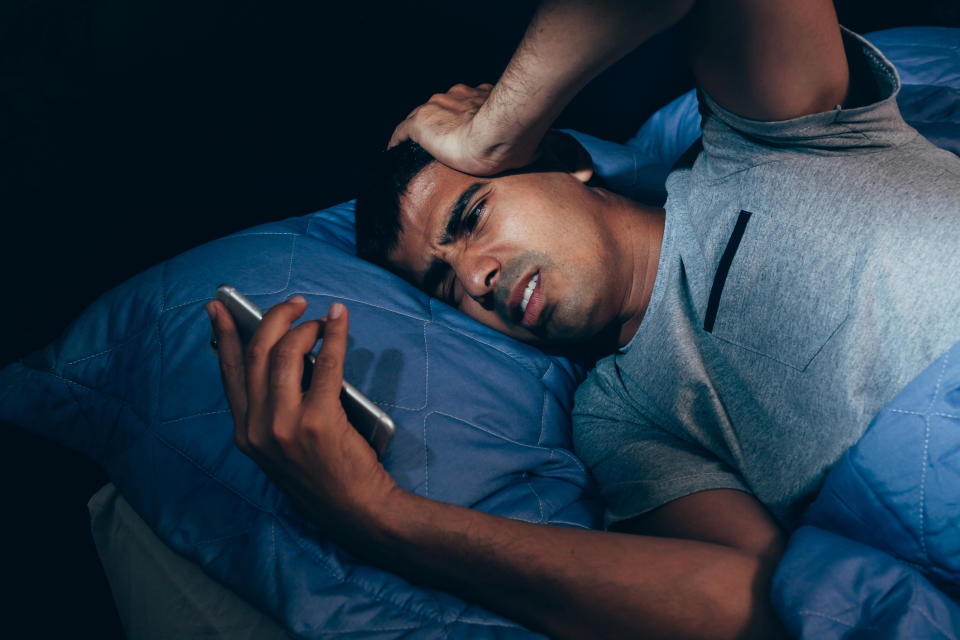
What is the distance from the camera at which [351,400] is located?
2.46 ft

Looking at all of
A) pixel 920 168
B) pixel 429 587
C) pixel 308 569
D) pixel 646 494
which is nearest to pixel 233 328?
pixel 308 569

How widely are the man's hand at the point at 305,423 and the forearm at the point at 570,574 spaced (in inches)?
1.9

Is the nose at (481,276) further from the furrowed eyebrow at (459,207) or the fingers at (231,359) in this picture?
the fingers at (231,359)

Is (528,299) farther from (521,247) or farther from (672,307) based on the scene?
(672,307)

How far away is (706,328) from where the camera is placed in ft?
3.40

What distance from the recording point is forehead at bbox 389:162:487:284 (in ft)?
3.74

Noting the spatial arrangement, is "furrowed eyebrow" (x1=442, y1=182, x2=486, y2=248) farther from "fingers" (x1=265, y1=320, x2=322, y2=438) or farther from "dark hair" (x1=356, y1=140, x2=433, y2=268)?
"fingers" (x1=265, y1=320, x2=322, y2=438)

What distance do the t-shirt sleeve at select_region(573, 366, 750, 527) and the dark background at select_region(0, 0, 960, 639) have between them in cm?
88

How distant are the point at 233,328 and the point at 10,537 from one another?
2.32 feet

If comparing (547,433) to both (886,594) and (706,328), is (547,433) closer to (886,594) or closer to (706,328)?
(706,328)

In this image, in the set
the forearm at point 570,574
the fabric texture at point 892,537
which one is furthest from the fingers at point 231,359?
the fabric texture at point 892,537

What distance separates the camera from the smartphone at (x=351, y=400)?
28.4 inches

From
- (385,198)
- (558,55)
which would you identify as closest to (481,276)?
(385,198)

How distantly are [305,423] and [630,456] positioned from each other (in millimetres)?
664
